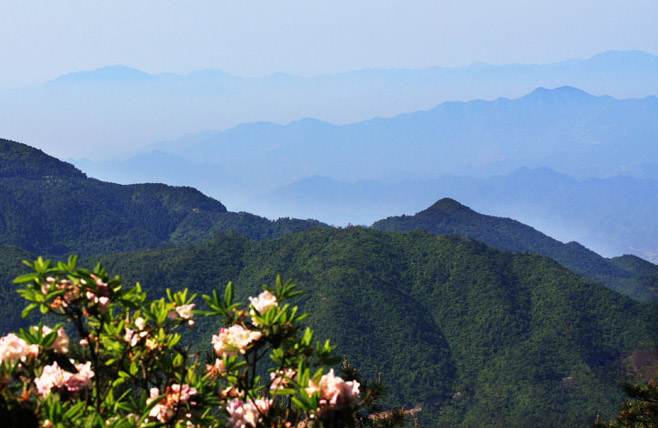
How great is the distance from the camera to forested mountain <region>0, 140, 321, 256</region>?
13962cm

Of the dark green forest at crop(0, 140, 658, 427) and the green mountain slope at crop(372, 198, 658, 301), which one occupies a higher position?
the green mountain slope at crop(372, 198, 658, 301)

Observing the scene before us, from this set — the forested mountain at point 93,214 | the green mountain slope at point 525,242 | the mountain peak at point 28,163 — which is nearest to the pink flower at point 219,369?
the green mountain slope at point 525,242

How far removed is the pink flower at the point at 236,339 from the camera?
21.6 feet

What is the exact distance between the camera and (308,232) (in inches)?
4412

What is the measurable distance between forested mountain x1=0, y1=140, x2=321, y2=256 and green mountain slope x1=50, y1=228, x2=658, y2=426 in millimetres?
42396

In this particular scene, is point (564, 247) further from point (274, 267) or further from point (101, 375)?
point (101, 375)

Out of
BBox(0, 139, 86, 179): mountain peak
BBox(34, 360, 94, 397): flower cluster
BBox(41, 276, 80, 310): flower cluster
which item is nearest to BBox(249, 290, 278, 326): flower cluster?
BBox(41, 276, 80, 310): flower cluster

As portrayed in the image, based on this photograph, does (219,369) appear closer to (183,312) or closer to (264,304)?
(183,312)

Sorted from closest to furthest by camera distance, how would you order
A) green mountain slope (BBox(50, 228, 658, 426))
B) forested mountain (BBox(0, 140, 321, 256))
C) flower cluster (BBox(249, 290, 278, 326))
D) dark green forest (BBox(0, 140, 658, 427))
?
flower cluster (BBox(249, 290, 278, 326)) → dark green forest (BBox(0, 140, 658, 427)) → green mountain slope (BBox(50, 228, 658, 426)) → forested mountain (BBox(0, 140, 321, 256))

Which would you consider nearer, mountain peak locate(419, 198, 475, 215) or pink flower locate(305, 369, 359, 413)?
pink flower locate(305, 369, 359, 413)

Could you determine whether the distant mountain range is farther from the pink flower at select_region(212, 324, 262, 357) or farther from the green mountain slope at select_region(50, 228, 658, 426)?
the pink flower at select_region(212, 324, 262, 357)

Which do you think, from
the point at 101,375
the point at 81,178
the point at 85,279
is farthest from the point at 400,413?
the point at 81,178

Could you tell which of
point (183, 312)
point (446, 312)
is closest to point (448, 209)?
point (446, 312)

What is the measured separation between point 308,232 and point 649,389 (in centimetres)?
8740
